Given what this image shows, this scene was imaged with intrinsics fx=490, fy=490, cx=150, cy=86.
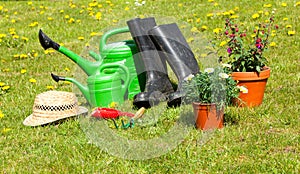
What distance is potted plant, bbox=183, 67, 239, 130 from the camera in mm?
3314

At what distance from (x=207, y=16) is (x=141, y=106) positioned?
2.89m

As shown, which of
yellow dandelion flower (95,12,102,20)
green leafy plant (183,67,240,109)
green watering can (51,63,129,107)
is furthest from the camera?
yellow dandelion flower (95,12,102,20)

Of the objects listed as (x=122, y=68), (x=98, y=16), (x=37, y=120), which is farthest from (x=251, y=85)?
(x=98, y=16)

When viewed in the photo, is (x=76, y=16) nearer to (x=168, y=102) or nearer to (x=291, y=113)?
(x=168, y=102)

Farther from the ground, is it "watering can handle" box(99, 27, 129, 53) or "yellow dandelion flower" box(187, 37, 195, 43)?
"watering can handle" box(99, 27, 129, 53)

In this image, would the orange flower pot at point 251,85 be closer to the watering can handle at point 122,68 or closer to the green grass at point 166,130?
the green grass at point 166,130

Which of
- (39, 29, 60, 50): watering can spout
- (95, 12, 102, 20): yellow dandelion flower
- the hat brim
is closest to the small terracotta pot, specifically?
the hat brim

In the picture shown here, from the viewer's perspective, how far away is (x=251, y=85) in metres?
3.74

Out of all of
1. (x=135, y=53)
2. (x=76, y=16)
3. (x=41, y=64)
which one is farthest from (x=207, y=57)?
(x=76, y=16)

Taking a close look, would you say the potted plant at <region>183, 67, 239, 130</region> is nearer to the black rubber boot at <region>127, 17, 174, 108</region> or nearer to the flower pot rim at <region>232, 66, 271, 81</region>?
the flower pot rim at <region>232, 66, 271, 81</region>

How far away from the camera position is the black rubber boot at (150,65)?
4.02 meters

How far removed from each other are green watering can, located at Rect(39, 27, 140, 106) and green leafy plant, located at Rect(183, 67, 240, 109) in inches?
30.6

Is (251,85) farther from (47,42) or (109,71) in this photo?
(47,42)

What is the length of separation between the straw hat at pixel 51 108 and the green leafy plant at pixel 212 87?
94 centimetres
